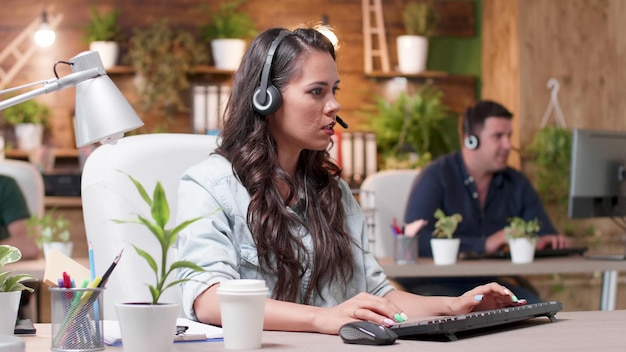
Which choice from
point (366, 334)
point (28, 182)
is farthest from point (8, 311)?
point (28, 182)

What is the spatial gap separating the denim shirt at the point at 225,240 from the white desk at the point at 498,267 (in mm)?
1071

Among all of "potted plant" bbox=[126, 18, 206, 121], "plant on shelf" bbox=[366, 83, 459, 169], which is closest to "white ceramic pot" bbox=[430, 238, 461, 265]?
"plant on shelf" bbox=[366, 83, 459, 169]

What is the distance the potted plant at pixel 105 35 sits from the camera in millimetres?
5883

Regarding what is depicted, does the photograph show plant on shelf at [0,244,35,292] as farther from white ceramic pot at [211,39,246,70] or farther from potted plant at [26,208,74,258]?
white ceramic pot at [211,39,246,70]

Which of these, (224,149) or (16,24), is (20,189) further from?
(16,24)

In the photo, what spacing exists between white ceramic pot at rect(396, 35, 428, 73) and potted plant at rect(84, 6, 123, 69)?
1.78m

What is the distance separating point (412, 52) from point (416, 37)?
0.10 metres

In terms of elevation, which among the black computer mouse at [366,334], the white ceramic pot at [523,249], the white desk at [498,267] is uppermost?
the black computer mouse at [366,334]

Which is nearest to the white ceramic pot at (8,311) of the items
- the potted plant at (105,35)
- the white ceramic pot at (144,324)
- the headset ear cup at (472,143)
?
the white ceramic pot at (144,324)

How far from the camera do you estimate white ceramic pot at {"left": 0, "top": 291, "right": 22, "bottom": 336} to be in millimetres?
1364

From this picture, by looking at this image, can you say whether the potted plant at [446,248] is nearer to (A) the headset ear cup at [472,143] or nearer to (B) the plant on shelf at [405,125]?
(A) the headset ear cup at [472,143]

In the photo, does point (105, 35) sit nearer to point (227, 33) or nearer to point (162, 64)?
point (162, 64)

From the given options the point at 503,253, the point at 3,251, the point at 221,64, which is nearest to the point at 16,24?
the point at 221,64

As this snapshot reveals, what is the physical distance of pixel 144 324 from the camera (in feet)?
4.03
